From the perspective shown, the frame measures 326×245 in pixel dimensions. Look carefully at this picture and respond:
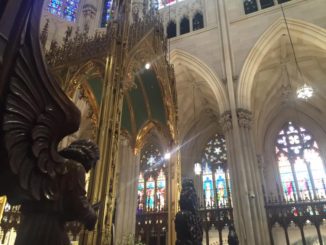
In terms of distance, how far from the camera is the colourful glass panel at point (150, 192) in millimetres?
14359

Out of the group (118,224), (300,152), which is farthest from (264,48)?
(118,224)

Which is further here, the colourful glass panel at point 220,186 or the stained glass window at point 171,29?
the stained glass window at point 171,29

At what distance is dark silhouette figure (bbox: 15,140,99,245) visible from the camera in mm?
1191

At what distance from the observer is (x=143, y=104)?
25.4 feet

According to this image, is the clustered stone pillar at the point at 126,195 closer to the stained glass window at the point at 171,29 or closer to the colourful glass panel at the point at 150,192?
the colourful glass panel at the point at 150,192

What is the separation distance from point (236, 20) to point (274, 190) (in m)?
7.89

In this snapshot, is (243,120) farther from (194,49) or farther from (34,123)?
(34,123)

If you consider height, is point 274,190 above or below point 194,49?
below

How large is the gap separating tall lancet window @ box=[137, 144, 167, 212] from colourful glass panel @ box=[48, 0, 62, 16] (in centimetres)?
844

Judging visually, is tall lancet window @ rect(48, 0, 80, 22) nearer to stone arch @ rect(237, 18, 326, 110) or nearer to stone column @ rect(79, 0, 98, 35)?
stone column @ rect(79, 0, 98, 35)

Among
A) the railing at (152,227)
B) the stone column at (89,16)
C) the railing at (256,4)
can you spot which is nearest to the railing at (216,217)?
the railing at (152,227)

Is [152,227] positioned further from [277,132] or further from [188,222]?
[188,222]

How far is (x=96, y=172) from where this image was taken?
3.95 m

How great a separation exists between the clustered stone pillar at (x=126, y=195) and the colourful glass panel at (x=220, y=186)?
4.08 m
